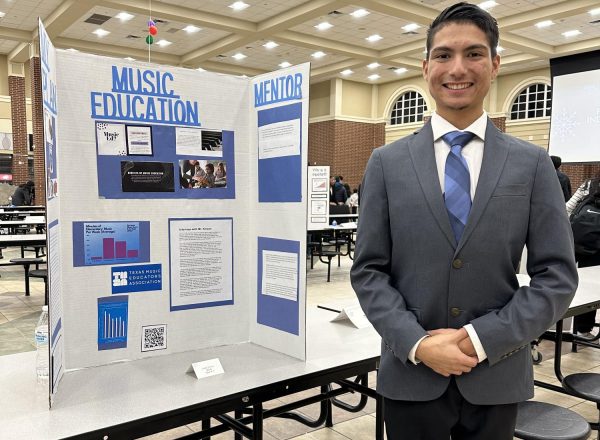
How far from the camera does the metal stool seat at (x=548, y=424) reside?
5.94 ft

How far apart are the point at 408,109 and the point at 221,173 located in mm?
17170

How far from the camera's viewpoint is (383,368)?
1.27m

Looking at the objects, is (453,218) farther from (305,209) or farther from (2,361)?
(2,361)

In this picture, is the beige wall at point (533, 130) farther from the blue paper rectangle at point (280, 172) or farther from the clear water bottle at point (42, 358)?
the clear water bottle at point (42, 358)

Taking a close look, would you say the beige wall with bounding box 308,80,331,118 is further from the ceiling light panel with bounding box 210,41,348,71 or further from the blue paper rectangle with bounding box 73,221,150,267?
the blue paper rectangle with bounding box 73,221,150,267

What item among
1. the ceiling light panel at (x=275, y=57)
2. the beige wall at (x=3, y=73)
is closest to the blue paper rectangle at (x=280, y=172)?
the ceiling light panel at (x=275, y=57)

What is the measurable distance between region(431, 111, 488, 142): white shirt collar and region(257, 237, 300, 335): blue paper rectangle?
0.67m

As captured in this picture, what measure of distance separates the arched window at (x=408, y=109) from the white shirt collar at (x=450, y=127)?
1675 cm

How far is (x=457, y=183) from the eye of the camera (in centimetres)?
120

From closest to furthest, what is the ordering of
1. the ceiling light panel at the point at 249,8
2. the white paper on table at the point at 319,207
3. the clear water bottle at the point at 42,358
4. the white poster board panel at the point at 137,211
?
1. the clear water bottle at the point at 42,358
2. the white poster board panel at the point at 137,211
3. the white paper on table at the point at 319,207
4. the ceiling light panel at the point at 249,8

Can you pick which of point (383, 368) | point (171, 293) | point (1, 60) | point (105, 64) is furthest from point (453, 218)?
point (1, 60)

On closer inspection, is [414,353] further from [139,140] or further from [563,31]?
[563,31]

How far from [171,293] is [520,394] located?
1.15 m

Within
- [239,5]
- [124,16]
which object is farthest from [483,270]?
[124,16]
